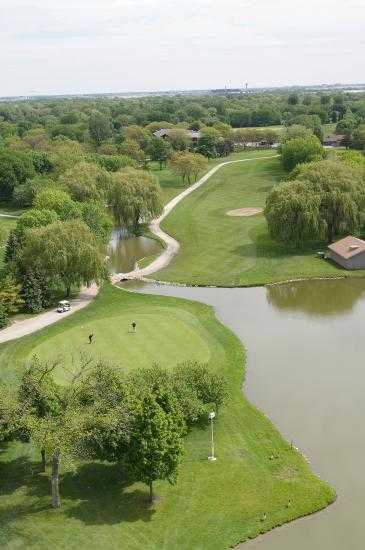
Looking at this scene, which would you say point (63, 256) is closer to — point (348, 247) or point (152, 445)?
point (348, 247)

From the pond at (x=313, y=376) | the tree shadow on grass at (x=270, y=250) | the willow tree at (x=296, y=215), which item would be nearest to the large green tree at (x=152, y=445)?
the pond at (x=313, y=376)

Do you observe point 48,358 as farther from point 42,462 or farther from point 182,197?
point 182,197

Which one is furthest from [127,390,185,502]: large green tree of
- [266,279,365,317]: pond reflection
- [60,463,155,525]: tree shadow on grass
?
[266,279,365,317]: pond reflection

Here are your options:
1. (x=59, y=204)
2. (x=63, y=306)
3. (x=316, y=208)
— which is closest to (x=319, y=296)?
(x=316, y=208)

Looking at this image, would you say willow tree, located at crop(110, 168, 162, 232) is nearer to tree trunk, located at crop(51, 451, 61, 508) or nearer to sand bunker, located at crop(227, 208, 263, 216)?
sand bunker, located at crop(227, 208, 263, 216)

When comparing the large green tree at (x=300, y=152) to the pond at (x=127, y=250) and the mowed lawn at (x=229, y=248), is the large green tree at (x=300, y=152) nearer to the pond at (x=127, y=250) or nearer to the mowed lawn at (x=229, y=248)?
the mowed lawn at (x=229, y=248)

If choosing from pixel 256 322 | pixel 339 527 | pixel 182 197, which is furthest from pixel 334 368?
pixel 182 197
